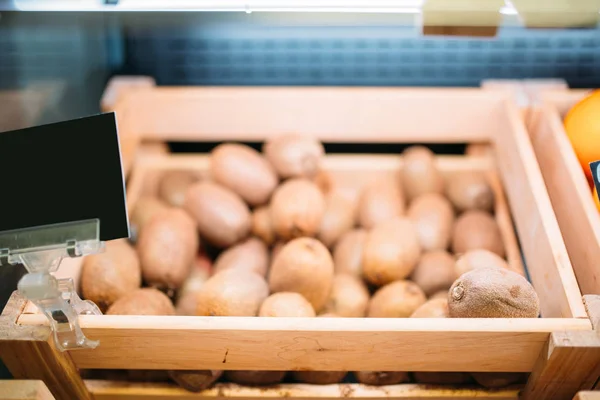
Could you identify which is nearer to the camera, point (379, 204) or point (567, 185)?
point (567, 185)

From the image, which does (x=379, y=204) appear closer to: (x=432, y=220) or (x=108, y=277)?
(x=432, y=220)

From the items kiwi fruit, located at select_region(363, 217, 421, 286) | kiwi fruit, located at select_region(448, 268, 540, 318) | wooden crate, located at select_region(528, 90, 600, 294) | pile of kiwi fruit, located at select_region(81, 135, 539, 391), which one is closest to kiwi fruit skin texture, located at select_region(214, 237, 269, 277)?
pile of kiwi fruit, located at select_region(81, 135, 539, 391)

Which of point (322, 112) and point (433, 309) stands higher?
point (322, 112)

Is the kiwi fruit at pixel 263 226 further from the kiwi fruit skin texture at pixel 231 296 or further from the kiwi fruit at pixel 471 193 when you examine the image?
the kiwi fruit at pixel 471 193

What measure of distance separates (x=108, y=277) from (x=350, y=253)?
0.47m

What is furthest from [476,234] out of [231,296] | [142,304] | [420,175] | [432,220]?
[142,304]

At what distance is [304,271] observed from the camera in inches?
39.4

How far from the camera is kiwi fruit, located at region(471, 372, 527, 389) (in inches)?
36.8

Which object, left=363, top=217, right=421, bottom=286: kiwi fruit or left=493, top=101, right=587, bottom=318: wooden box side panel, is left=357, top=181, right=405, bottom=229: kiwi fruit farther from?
left=493, top=101, right=587, bottom=318: wooden box side panel

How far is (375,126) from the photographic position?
53.4 inches

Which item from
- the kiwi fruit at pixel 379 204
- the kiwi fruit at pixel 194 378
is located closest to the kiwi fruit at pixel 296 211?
the kiwi fruit at pixel 379 204

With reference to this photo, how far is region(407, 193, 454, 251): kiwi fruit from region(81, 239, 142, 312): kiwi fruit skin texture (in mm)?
571

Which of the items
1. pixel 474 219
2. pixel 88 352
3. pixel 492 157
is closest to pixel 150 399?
pixel 88 352

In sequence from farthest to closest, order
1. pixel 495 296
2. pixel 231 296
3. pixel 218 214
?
pixel 218 214 → pixel 231 296 → pixel 495 296
